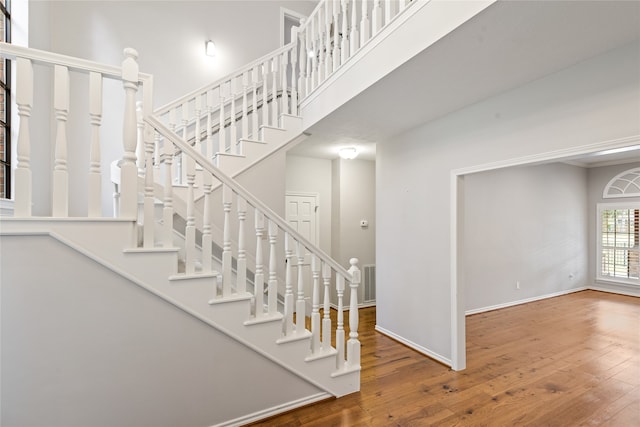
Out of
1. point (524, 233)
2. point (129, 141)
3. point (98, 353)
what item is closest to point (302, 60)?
point (129, 141)

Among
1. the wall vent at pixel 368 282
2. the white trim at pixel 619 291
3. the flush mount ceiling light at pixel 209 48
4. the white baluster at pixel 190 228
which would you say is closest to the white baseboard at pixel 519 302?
the white trim at pixel 619 291

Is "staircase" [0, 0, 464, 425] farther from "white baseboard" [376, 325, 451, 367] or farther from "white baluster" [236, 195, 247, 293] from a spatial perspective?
"white baseboard" [376, 325, 451, 367]

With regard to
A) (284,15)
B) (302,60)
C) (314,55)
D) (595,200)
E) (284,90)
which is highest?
(284,15)

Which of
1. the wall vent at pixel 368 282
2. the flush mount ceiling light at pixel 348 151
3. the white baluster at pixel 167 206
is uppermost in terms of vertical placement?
the flush mount ceiling light at pixel 348 151

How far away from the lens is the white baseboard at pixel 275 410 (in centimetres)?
195

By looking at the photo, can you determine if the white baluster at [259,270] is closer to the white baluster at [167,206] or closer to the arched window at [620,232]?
the white baluster at [167,206]

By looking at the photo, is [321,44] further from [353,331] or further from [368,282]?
[368,282]

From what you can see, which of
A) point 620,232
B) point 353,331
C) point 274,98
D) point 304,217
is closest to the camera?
point 353,331

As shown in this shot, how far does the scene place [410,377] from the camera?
2648 mm

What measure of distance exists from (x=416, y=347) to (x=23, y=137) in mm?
3687

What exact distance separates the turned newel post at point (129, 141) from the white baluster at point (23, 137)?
40 centimetres

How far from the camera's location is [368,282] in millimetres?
4965

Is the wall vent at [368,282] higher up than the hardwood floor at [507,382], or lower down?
higher up

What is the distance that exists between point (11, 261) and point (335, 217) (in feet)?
12.9
